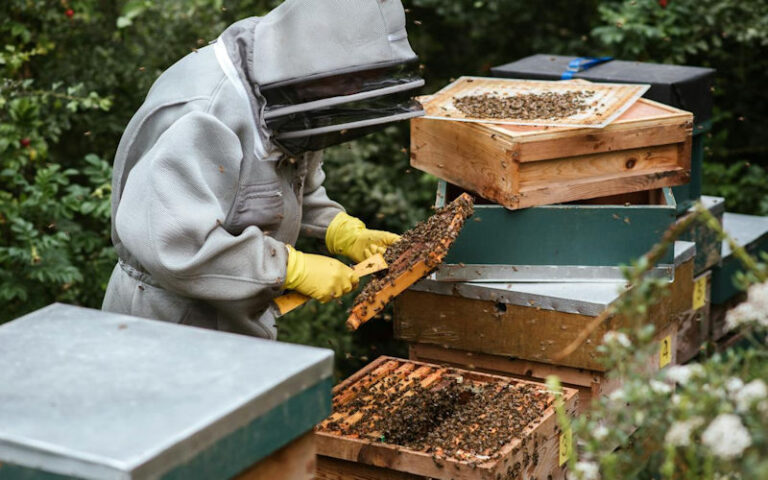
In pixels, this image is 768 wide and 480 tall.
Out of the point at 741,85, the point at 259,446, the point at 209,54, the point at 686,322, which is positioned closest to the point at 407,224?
the point at 686,322

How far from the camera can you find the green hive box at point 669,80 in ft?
14.0

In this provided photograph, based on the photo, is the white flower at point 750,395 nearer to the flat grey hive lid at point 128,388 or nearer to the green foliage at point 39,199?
the flat grey hive lid at point 128,388

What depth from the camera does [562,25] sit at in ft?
23.7

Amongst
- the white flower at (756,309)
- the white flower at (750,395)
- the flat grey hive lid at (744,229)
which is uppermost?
the white flower at (756,309)

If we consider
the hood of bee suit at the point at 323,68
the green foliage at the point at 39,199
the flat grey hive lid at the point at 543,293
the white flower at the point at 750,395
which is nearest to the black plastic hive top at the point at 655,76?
the flat grey hive lid at the point at 543,293

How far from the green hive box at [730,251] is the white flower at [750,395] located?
3.28 m

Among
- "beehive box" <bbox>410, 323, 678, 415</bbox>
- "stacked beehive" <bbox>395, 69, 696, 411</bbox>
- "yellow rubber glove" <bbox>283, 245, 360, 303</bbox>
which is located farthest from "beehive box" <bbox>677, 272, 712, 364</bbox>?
"yellow rubber glove" <bbox>283, 245, 360, 303</bbox>

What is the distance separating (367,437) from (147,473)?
158 centimetres

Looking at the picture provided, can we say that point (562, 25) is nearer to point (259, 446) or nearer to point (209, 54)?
point (209, 54)

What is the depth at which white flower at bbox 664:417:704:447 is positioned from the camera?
155 centimetres

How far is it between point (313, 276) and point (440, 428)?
0.66 metres

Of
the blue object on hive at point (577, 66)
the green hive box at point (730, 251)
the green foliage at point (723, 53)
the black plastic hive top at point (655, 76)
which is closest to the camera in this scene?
the black plastic hive top at point (655, 76)

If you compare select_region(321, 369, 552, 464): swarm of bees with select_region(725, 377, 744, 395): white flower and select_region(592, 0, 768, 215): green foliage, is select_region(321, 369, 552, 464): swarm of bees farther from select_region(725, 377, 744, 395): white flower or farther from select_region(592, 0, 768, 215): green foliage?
select_region(592, 0, 768, 215): green foliage

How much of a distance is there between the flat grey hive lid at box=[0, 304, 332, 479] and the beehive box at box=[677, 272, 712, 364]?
293 cm
